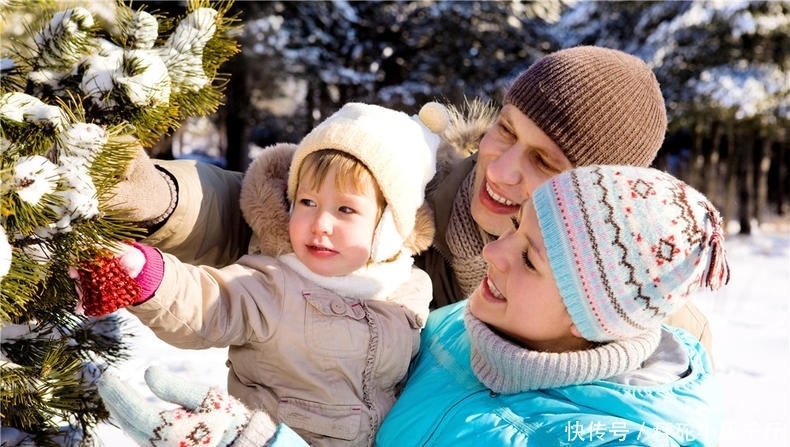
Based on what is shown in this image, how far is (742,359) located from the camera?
5.63 metres

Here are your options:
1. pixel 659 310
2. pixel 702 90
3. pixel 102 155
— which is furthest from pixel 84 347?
pixel 702 90

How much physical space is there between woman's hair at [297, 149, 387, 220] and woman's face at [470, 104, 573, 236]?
0.47 m

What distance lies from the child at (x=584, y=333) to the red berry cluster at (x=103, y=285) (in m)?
0.16

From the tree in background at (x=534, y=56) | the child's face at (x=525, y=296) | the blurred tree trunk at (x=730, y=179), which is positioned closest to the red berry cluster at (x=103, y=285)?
the child's face at (x=525, y=296)

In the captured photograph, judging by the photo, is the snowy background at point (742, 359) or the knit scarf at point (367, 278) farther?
the snowy background at point (742, 359)

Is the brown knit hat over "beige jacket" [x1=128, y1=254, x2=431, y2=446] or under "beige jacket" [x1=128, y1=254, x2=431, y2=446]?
over

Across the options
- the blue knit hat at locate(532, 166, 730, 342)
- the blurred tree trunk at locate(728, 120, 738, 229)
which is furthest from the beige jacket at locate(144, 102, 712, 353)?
the blurred tree trunk at locate(728, 120, 738, 229)

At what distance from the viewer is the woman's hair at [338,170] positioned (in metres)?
2.03

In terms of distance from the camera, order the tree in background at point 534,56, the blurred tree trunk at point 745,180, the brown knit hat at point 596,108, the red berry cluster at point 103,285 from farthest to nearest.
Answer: the blurred tree trunk at point 745,180, the tree in background at point 534,56, the brown knit hat at point 596,108, the red berry cluster at point 103,285

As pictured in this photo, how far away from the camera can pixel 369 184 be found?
2.07 metres

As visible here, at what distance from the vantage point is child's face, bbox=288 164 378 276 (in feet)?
6.56

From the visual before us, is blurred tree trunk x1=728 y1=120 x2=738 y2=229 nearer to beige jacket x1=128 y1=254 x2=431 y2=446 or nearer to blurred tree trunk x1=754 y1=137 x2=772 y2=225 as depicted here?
blurred tree trunk x1=754 y1=137 x2=772 y2=225

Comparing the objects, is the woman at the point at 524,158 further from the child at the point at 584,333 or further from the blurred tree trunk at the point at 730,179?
the blurred tree trunk at the point at 730,179

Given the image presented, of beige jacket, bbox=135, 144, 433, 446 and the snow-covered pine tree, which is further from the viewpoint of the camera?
beige jacket, bbox=135, 144, 433, 446
